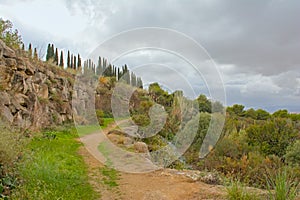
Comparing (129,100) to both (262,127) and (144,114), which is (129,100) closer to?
(144,114)

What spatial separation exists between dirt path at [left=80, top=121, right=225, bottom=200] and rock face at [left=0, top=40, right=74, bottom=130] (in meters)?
3.53

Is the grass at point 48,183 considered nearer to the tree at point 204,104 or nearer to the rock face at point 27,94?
the rock face at point 27,94

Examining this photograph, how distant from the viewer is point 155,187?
5.01 m

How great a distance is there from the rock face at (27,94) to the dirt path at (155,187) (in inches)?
139

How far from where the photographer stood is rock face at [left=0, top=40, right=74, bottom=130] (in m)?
8.35

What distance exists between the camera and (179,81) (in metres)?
7.04

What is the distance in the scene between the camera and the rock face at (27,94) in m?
8.35

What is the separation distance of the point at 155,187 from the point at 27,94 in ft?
22.0

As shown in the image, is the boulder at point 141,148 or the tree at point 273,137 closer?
the tree at point 273,137

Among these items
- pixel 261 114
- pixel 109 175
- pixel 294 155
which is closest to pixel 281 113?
pixel 261 114

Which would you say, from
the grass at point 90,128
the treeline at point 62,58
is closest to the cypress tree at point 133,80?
the grass at point 90,128

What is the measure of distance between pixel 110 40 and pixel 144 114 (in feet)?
14.0

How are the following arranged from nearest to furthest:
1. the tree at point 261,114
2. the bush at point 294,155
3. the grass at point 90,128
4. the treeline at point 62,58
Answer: the bush at point 294,155 → the grass at point 90,128 → the tree at point 261,114 → the treeline at point 62,58

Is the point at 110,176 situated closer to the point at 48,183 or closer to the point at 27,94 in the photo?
the point at 48,183
